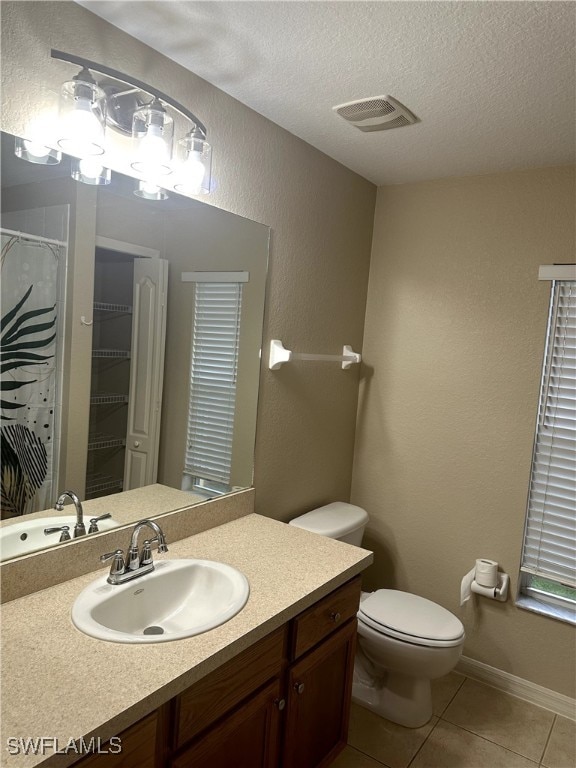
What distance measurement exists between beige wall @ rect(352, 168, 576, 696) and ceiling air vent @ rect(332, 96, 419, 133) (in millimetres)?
715

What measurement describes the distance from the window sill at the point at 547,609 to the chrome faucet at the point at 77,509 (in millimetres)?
2001

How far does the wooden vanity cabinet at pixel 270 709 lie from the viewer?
3.82ft

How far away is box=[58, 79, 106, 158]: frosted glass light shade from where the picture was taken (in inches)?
53.1

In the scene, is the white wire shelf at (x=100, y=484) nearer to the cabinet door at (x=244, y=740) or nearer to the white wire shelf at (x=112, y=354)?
the white wire shelf at (x=112, y=354)

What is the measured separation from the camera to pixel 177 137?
1.71 metres

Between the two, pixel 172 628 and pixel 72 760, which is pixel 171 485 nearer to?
→ pixel 172 628

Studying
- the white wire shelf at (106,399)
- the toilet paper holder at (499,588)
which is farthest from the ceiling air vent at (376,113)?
the toilet paper holder at (499,588)

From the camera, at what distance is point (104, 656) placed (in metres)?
1.15

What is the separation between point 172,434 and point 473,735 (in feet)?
5.77

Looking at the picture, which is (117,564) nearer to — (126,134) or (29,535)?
(29,535)

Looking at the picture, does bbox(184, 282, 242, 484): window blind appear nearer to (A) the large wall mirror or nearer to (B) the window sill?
(A) the large wall mirror

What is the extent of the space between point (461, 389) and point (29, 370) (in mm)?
1938

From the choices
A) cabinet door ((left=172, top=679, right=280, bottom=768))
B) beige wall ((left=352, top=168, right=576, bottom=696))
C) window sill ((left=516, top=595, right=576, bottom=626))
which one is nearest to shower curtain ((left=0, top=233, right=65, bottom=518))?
cabinet door ((left=172, top=679, right=280, bottom=768))

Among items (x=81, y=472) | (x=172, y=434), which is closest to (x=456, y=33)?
(x=172, y=434)
